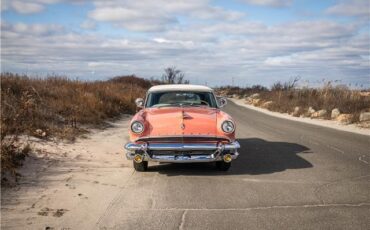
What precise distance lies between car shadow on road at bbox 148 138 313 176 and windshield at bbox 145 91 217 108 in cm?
136

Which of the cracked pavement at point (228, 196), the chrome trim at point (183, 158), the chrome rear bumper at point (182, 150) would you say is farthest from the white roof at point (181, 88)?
the chrome trim at point (183, 158)

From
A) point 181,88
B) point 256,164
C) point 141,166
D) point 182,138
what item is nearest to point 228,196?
point 182,138

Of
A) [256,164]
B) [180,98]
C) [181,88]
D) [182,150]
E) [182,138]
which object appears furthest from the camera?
[181,88]

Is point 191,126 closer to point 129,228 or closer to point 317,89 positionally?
point 129,228

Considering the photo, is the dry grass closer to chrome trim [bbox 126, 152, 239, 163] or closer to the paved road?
chrome trim [bbox 126, 152, 239, 163]

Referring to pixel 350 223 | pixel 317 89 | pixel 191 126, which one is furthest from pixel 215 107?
pixel 317 89

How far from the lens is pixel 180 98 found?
32.9 feet

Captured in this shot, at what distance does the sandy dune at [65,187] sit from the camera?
5.63m

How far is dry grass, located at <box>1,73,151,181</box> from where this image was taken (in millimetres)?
8646

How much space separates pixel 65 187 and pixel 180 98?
145 inches

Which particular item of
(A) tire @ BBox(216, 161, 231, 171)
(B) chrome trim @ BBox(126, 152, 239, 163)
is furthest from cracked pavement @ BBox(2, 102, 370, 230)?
(B) chrome trim @ BBox(126, 152, 239, 163)

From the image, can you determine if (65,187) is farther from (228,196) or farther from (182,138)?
(228,196)

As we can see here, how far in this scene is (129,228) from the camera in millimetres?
5336

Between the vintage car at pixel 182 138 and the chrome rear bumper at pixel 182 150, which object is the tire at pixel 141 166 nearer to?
the vintage car at pixel 182 138
